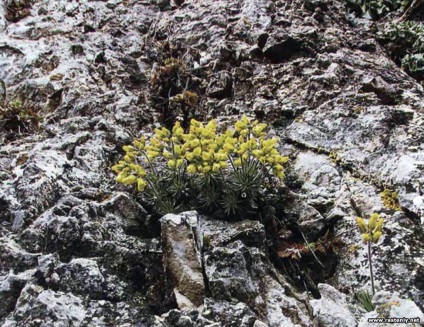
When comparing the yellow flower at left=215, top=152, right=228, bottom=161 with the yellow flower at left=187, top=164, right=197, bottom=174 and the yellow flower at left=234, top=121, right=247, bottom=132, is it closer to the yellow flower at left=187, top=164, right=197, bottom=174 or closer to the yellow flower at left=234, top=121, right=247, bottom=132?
the yellow flower at left=187, top=164, right=197, bottom=174

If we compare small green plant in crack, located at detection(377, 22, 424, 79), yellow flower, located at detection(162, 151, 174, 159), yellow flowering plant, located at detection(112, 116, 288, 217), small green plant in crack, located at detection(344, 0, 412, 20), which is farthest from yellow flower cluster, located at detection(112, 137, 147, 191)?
small green plant in crack, located at detection(344, 0, 412, 20)

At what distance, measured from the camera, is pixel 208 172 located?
3586 millimetres

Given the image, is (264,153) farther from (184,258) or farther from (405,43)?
(405,43)

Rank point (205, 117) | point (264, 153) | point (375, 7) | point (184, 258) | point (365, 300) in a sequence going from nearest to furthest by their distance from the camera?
point (365, 300), point (184, 258), point (264, 153), point (205, 117), point (375, 7)

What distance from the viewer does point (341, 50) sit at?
211 inches

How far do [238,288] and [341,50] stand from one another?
11.8 ft

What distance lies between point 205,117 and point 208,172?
145cm

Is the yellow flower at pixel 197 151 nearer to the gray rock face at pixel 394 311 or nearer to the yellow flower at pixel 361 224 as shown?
the yellow flower at pixel 361 224

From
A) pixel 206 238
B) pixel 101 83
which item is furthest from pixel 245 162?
pixel 101 83

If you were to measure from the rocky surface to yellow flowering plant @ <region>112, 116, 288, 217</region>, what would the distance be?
211mm

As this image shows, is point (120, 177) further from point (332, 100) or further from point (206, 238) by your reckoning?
point (332, 100)

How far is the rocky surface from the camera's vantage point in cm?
290

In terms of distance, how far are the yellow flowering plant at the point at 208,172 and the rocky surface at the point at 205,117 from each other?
0.21m

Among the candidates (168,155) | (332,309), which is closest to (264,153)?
(168,155)
